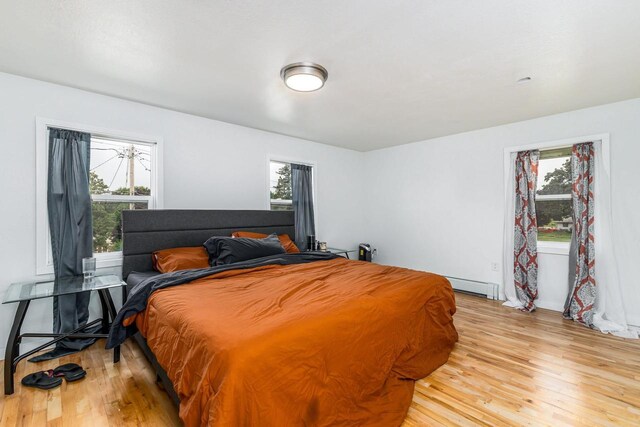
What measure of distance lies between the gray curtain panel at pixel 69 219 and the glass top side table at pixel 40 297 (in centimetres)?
17

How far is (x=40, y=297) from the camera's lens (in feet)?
6.82

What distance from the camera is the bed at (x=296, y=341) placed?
1.30 metres

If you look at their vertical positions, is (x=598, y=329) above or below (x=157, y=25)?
below

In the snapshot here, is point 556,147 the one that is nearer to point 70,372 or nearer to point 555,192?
point 555,192

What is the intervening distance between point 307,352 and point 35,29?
256 centimetres

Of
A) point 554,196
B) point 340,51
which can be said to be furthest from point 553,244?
point 340,51

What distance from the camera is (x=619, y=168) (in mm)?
3143

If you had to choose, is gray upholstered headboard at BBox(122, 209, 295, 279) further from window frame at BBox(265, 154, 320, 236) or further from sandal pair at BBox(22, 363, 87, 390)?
sandal pair at BBox(22, 363, 87, 390)

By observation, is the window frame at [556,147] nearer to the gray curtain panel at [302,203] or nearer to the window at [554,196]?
the window at [554,196]

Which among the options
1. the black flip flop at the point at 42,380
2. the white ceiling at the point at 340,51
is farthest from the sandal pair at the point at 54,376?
the white ceiling at the point at 340,51

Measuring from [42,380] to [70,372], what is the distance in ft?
0.50

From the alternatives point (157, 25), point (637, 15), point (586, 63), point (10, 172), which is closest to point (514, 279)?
point (586, 63)

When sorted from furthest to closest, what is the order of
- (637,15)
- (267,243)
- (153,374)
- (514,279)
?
(514,279) < (267,243) < (153,374) < (637,15)

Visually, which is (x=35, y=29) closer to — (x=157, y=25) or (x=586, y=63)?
(x=157, y=25)
